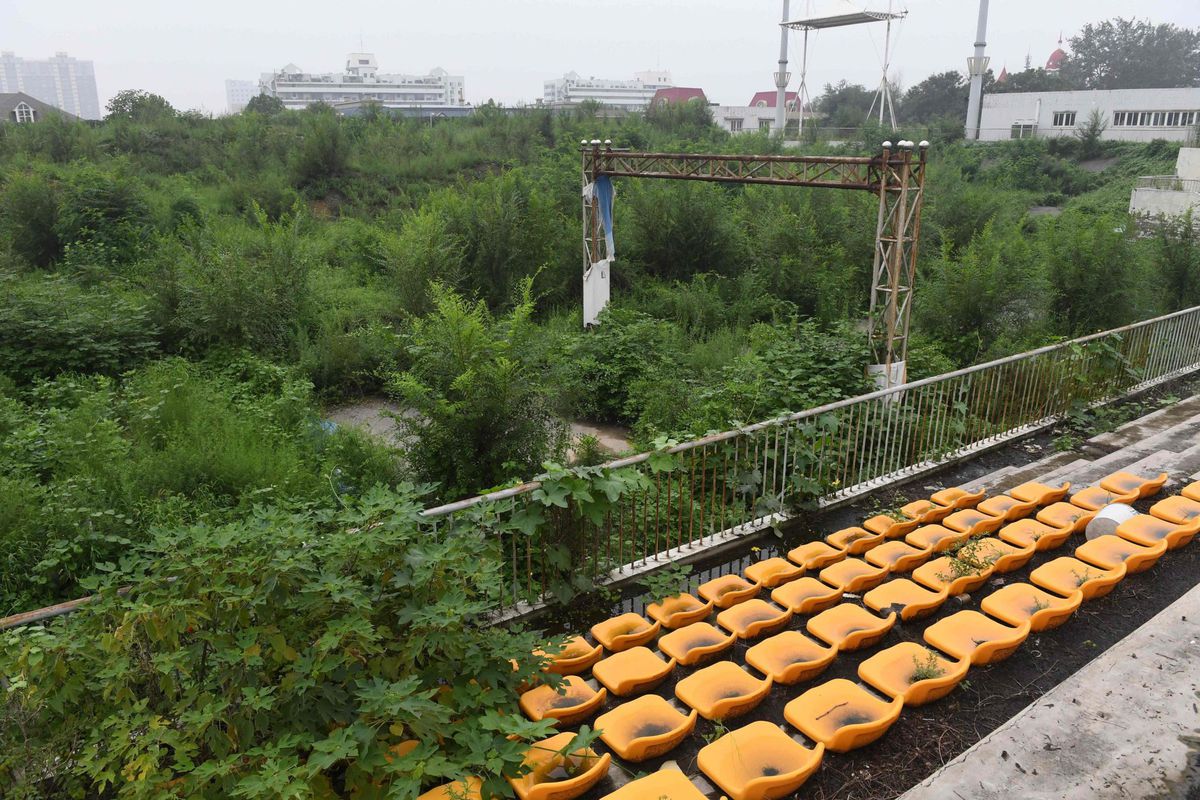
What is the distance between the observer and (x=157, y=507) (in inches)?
219

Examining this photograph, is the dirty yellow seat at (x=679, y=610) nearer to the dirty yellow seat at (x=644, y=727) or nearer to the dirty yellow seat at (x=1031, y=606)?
the dirty yellow seat at (x=644, y=727)

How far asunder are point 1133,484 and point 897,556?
2453mm

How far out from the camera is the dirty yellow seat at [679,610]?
13.8 ft

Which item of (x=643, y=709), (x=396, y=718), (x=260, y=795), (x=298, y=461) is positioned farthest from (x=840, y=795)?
(x=298, y=461)

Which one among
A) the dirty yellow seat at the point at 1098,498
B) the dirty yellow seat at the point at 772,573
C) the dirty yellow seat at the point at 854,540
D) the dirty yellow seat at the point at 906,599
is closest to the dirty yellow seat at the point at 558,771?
the dirty yellow seat at the point at 772,573

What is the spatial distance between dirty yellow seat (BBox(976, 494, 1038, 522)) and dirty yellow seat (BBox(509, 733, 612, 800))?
3.70 m

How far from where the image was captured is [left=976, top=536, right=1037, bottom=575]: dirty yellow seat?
4.70 metres

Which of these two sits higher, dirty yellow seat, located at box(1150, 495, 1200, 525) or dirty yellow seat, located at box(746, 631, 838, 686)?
dirty yellow seat, located at box(1150, 495, 1200, 525)

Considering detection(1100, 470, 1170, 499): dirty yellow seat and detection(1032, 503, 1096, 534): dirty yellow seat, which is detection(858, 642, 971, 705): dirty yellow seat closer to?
detection(1032, 503, 1096, 534): dirty yellow seat

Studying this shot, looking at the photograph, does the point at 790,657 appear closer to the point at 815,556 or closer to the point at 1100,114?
the point at 815,556

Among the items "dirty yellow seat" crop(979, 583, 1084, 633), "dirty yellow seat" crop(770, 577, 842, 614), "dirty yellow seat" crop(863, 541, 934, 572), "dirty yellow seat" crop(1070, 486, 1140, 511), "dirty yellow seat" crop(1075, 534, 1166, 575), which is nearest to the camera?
"dirty yellow seat" crop(979, 583, 1084, 633)

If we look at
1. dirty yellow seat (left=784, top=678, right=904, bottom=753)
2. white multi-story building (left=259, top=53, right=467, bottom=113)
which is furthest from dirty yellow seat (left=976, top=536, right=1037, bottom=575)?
white multi-story building (left=259, top=53, right=467, bottom=113)

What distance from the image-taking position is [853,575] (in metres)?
4.58

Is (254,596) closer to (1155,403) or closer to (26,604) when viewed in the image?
(26,604)
